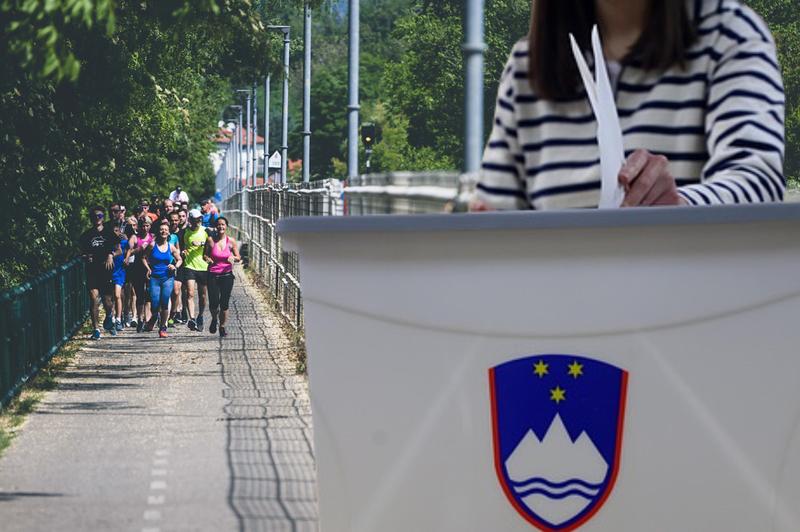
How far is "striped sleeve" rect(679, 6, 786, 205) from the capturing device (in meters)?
1.88

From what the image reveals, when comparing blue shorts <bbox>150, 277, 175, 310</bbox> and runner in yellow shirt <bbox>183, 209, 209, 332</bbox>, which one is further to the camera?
runner in yellow shirt <bbox>183, 209, 209, 332</bbox>

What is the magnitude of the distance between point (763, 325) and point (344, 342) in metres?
0.48

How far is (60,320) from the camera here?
66.7ft

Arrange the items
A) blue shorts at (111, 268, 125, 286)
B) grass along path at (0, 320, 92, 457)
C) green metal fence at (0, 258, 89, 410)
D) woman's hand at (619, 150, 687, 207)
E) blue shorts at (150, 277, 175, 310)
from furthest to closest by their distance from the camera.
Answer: blue shorts at (111, 268, 125, 286)
blue shorts at (150, 277, 175, 310)
green metal fence at (0, 258, 89, 410)
grass along path at (0, 320, 92, 457)
woman's hand at (619, 150, 687, 207)

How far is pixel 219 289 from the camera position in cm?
2277

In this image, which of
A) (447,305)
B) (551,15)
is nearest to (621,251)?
(447,305)

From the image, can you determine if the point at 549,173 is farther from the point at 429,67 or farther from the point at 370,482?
the point at 429,67

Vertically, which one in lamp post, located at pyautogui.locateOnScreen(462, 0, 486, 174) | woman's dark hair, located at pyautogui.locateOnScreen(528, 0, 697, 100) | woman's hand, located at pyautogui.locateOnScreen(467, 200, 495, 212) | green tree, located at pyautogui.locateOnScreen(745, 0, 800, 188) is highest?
green tree, located at pyautogui.locateOnScreen(745, 0, 800, 188)

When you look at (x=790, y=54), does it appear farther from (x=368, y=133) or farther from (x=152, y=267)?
(x=152, y=267)

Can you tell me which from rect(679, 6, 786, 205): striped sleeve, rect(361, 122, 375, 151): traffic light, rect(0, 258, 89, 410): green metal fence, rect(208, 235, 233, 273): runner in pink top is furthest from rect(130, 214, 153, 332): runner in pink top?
rect(679, 6, 786, 205): striped sleeve

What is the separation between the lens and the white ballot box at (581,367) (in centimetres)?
174

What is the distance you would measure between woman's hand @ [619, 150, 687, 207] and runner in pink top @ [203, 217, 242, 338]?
20.7 m

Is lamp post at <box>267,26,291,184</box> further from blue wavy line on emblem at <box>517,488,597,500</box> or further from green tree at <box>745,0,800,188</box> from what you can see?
blue wavy line on emblem at <box>517,488,597,500</box>

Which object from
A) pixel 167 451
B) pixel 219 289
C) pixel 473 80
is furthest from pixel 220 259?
pixel 473 80
